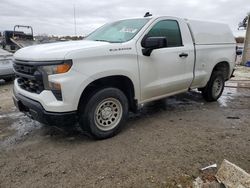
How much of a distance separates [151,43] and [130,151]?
5.79 ft

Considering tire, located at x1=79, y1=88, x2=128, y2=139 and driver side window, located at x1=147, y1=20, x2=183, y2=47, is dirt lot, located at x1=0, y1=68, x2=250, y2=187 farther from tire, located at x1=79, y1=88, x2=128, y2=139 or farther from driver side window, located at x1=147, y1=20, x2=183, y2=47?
driver side window, located at x1=147, y1=20, x2=183, y2=47

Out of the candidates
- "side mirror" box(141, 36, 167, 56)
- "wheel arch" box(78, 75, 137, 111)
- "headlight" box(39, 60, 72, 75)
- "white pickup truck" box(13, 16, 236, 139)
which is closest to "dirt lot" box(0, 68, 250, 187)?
"white pickup truck" box(13, 16, 236, 139)

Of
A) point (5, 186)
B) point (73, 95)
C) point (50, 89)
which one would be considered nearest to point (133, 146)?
point (73, 95)

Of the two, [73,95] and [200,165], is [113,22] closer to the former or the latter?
[73,95]

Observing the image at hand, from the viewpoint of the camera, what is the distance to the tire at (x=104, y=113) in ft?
11.8

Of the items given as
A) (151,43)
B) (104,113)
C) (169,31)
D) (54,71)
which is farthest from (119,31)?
(54,71)

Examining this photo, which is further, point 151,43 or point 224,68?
point 224,68

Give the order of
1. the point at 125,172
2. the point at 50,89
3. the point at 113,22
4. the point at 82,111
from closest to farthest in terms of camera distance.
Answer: the point at 125,172
the point at 50,89
the point at 82,111
the point at 113,22

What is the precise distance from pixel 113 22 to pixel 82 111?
7.93 feet

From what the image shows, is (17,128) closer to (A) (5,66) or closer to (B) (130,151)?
(B) (130,151)

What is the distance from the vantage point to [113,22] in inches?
203

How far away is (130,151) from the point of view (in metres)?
3.52

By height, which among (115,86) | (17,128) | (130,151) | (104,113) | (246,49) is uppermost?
(246,49)

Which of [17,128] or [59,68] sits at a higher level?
[59,68]
